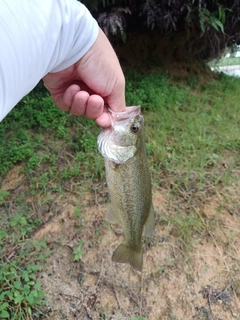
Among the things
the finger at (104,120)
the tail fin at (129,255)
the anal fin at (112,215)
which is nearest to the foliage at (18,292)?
the tail fin at (129,255)

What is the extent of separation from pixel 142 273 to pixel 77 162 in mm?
1198

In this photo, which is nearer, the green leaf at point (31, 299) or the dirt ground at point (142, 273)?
the green leaf at point (31, 299)

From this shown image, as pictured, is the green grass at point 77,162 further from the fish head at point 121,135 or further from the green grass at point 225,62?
the green grass at point 225,62

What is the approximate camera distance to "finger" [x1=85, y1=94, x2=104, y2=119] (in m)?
1.64

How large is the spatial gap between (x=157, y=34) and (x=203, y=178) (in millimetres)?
2282

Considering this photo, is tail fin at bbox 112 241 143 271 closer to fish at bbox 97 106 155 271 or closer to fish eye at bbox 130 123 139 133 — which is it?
fish at bbox 97 106 155 271

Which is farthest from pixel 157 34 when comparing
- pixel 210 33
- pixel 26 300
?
pixel 26 300

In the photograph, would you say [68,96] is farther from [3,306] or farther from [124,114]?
[3,306]

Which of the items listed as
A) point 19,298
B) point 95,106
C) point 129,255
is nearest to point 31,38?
point 95,106

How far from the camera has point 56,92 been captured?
1.88m

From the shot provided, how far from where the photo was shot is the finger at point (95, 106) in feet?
5.39

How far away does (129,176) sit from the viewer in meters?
1.84

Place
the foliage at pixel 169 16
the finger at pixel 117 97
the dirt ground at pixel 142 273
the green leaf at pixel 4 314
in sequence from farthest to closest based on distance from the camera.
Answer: the foliage at pixel 169 16 < the dirt ground at pixel 142 273 < the green leaf at pixel 4 314 < the finger at pixel 117 97

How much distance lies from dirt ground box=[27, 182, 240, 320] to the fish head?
1.40 m
